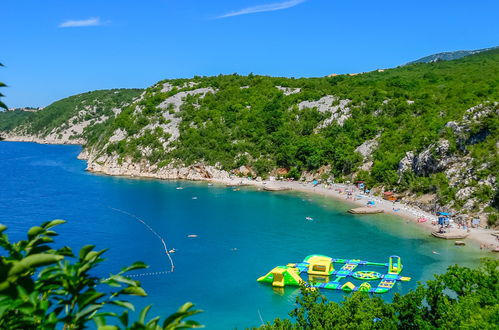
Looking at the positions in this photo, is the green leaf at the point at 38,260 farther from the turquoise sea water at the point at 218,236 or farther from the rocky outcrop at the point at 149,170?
the rocky outcrop at the point at 149,170

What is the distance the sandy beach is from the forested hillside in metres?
2.71

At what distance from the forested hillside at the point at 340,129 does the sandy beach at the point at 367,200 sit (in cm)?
271

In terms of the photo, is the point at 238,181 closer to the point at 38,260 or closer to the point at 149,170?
the point at 149,170

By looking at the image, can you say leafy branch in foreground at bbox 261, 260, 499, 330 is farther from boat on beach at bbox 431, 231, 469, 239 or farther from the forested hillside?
the forested hillside

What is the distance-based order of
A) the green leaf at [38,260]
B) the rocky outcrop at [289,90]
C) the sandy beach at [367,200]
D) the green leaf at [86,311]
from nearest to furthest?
the green leaf at [38,260], the green leaf at [86,311], the sandy beach at [367,200], the rocky outcrop at [289,90]

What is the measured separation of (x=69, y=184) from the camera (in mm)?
78750

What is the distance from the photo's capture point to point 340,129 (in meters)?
79.1

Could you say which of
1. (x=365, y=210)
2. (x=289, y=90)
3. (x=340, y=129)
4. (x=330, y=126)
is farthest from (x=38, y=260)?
(x=289, y=90)

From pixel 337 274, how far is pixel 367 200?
27.2 metres

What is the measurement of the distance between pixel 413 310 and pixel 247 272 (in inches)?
721

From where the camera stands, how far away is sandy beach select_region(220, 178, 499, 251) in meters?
43.2

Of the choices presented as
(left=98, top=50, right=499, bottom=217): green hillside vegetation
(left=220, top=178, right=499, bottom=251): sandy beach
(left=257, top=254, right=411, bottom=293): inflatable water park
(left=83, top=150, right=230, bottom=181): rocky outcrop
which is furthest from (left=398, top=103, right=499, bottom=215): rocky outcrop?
(left=83, top=150, right=230, bottom=181): rocky outcrop

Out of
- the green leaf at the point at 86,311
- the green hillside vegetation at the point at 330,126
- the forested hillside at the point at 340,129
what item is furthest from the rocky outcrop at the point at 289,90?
the green leaf at the point at 86,311

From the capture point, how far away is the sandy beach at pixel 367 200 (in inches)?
1700
